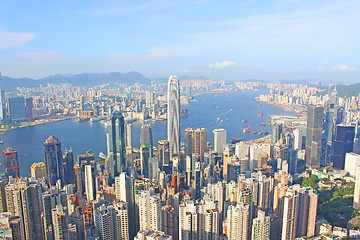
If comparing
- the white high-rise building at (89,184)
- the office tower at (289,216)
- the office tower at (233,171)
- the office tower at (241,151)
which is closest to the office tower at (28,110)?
the white high-rise building at (89,184)

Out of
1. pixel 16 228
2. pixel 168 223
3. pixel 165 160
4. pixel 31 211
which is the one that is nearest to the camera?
pixel 16 228

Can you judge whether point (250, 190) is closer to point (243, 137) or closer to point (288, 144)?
point (288, 144)

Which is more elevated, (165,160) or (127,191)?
(127,191)

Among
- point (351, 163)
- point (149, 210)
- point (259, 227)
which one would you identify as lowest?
point (351, 163)

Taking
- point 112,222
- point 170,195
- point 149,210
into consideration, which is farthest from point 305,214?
point 112,222

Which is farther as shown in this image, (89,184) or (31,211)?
(89,184)

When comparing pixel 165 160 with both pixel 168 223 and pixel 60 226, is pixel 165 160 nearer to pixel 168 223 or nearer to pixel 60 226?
pixel 168 223
